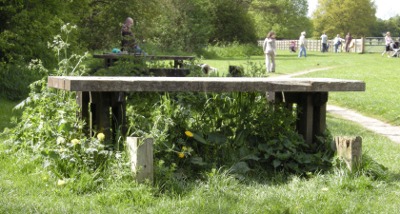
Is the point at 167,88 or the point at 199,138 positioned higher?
the point at 167,88

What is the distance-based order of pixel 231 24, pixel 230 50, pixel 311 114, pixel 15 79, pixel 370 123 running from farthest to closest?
pixel 231 24 < pixel 230 50 < pixel 15 79 < pixel 370 123 < pixel 311 114

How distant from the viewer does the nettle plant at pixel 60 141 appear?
17.3 feet

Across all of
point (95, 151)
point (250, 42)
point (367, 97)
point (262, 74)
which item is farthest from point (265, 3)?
point (95, 151)

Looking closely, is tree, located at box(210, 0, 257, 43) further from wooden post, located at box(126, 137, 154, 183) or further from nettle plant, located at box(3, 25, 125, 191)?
wooden post, located at box(126, 137, 154, 183)

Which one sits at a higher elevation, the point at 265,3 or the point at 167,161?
the point at 265,3

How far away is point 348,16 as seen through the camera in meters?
89.0

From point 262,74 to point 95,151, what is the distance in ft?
15.3

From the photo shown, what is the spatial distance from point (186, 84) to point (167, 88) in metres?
0.18

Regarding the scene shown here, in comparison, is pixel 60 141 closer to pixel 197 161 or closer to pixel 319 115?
pixel 197 161

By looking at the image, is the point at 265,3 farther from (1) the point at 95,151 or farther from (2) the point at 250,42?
(1) the point at 95,151

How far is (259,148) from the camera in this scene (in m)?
6.10

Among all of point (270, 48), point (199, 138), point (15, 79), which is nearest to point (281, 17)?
point (270, 48)

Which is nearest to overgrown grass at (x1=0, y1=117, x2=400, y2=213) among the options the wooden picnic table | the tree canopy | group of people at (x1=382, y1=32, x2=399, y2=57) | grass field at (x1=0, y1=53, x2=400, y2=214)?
grass field at (x1=0, y1=53, x2=400, y2=214)

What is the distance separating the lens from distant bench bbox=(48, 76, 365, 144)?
5.37m
